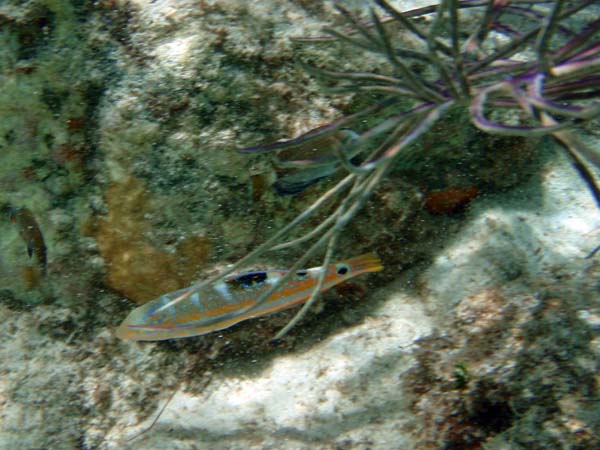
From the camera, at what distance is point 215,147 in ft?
8.13

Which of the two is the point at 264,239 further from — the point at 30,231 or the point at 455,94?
the point at 30,231

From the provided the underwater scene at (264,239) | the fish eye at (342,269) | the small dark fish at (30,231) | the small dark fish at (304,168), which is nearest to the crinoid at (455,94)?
the underwater scene at (264,239)

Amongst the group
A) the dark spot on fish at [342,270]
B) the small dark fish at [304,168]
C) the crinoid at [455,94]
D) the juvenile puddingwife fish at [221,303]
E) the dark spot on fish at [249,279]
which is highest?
the crinoid at [455,94]

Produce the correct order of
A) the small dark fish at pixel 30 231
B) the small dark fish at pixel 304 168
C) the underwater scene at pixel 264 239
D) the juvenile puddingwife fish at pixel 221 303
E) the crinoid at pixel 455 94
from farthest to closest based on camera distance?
the small dark fish at pixel 30 231
the juvenile puddingwife fish at pixel 221 303
the small dark fish at pixel 304 168
the underwater scene at pixel 264 239
the crinoid at pixel 455 94

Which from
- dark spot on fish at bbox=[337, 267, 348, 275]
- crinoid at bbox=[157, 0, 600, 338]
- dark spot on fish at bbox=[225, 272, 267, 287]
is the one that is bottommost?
dark spot on fish at bbox=[225, 272, 267, 287]

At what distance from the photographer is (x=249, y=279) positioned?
2.56 metres

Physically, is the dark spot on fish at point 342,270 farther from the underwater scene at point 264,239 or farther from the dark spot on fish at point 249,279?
the dark spot on fish at point 249,279

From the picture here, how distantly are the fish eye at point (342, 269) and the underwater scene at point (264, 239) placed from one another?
0.01 meters

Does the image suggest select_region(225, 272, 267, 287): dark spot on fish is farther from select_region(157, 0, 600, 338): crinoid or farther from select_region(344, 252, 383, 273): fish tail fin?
select_region(157, 0, 600, 338): crinoid

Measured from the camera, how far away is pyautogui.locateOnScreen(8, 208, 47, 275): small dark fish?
2.90 metres

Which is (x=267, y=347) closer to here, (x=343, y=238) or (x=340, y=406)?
(x=340, y=406)

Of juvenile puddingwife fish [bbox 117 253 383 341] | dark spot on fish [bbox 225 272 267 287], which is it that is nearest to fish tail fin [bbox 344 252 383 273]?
juvenile puddingwife fish [bbox 117 253 383 341]

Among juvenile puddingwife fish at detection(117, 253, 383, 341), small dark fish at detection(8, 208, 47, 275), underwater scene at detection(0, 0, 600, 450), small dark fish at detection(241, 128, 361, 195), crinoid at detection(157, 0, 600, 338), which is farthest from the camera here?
small dark fish at detection(8, 208, 47, 275)

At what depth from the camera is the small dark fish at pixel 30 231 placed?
2.90 metres
